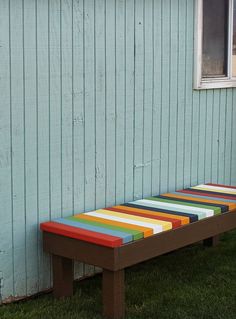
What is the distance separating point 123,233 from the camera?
4105 mm

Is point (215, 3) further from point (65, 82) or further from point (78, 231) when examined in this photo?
point (78, 231)

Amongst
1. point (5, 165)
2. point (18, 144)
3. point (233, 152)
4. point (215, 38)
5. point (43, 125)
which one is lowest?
point (233, 152)

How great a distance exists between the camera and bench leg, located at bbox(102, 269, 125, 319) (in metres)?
4.00

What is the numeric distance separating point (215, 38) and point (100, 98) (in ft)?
5.42

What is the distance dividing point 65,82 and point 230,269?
6.24ft

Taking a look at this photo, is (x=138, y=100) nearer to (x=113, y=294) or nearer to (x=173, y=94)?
(x=173, y=94)

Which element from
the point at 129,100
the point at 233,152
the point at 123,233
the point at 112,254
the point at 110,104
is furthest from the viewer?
the point at 233,152

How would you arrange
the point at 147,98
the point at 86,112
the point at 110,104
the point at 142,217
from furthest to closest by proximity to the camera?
the point at 147,98 → the point at 110,104 → the point at 86,112 → the point at 142,217

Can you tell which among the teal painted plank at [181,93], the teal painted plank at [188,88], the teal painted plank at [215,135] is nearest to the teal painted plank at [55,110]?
the teal painted plank at [181,93]

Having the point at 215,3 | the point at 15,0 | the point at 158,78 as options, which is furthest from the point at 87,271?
the point at 215,3

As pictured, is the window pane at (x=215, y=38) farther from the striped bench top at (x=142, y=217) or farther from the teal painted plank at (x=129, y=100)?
the striped bench top at (x=142, y=217)

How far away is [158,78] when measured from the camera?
5.25m

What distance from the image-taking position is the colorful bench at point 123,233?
4020mm

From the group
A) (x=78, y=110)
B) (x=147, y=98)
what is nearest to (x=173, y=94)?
(x=147, y=98)
